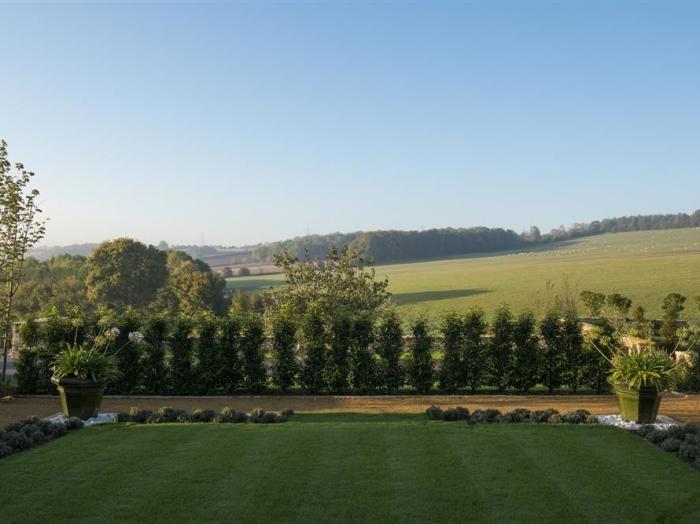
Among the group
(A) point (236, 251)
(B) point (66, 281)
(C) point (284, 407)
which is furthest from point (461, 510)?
(A) point (236, 251)

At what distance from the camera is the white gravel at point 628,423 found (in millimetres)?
9690

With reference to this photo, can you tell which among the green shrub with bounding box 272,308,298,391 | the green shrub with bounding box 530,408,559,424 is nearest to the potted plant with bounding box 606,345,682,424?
the green shrub with bounding box 530,408,559,424

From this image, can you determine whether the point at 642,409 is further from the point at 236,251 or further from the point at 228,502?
the point at 236,251

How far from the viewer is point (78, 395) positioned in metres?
10.4

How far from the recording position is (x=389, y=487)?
6605 millimetres

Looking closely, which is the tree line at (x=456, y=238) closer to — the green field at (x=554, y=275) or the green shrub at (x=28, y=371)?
the green field at (x=554, y=275)

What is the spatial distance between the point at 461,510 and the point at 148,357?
33.4 feet

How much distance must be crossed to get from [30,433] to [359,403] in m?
6.58

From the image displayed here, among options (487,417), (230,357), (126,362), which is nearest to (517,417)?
(487,417)

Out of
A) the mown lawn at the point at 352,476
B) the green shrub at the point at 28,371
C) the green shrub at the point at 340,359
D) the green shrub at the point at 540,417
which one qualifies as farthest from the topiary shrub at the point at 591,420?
the green shrub at the point at 28,371

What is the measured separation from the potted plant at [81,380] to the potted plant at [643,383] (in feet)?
29.5

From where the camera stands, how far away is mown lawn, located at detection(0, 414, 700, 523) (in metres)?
5.99

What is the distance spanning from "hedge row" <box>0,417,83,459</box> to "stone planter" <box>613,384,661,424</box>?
9.09 m

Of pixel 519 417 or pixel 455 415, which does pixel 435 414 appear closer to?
pixel 455 415
